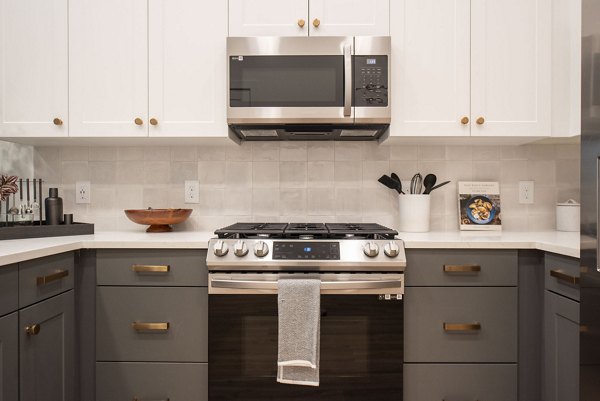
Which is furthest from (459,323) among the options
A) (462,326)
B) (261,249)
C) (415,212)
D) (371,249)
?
(261,249)

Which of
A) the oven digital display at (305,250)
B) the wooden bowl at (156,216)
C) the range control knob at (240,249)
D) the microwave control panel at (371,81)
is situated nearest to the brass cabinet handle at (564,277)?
the oven digital display at (305,250)

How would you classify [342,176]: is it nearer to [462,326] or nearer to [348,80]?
[348,80]

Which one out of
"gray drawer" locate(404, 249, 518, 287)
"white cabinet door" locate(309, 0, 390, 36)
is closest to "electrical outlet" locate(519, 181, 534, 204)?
"gray drawer" locate(404, 249, 518, 287)

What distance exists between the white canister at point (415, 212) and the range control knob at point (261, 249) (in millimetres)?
849

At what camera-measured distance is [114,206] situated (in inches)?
95.7

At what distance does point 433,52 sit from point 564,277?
1.15 metres

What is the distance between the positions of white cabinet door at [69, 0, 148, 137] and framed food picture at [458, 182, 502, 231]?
1722 millimetres

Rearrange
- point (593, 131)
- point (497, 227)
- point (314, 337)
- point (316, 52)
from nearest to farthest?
point (593, 131) < point (314, 337) < point (316, 52) < point (497, 227)

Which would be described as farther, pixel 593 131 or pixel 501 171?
pixel 501 171

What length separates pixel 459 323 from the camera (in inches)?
71.0

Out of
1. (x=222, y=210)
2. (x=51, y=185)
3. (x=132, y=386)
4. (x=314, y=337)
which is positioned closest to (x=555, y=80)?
(x=314, y=337)

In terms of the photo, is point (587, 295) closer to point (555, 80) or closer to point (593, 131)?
point (593, 131)

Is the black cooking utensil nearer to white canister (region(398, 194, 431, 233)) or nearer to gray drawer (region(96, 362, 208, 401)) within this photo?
white canister (region(398, 194, 431, 233))

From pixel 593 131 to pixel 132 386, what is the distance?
1.89 m
